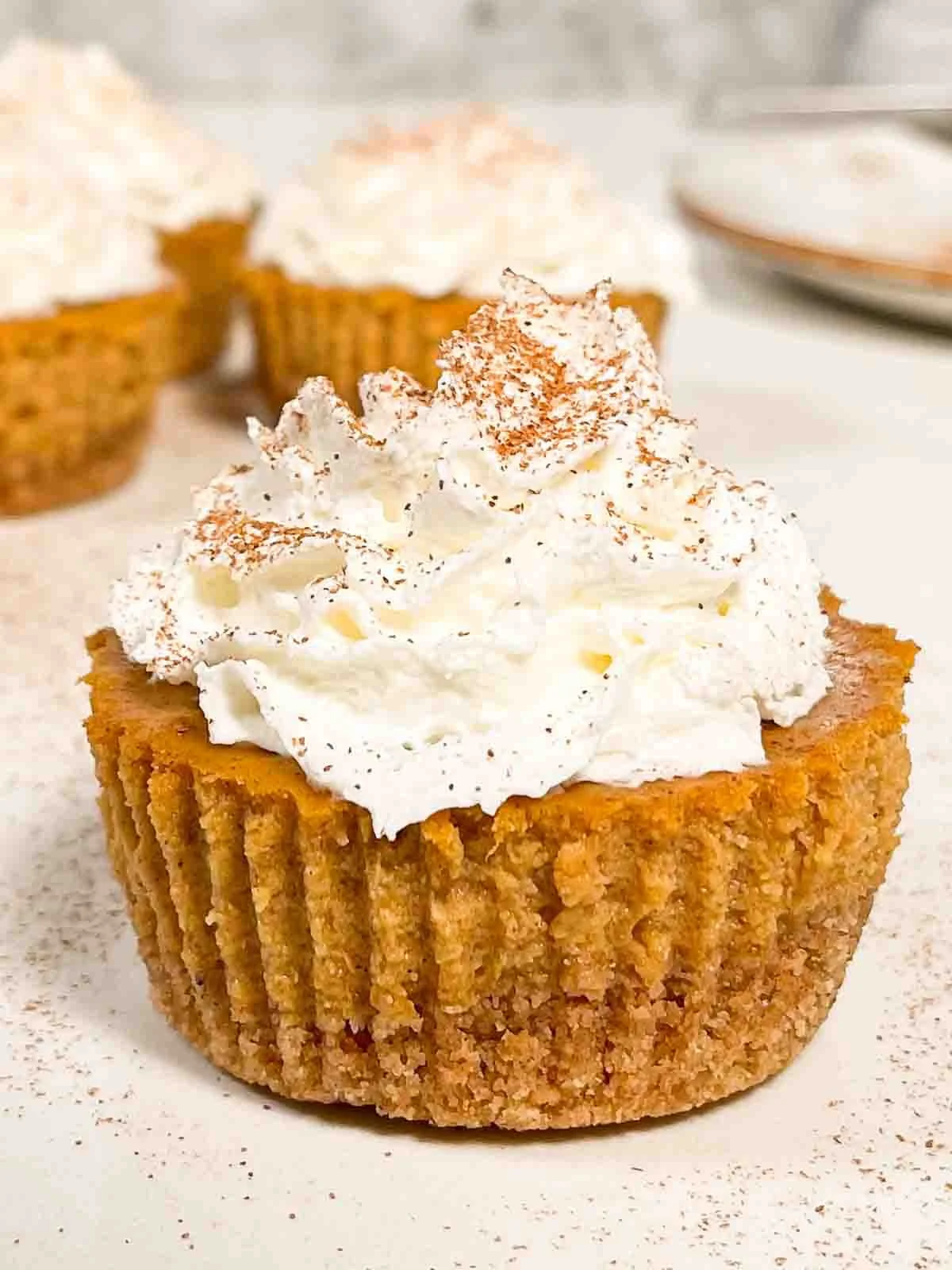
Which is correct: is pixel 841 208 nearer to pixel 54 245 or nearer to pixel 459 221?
pixel 459 221

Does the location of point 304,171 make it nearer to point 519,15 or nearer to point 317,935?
point 317,935

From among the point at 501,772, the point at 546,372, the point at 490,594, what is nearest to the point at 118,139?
the point at 546,372

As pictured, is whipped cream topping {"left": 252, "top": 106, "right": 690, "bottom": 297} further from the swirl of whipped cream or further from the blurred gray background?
the blurred gray background

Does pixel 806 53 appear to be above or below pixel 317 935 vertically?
below

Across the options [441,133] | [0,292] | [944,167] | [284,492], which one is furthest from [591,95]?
[284,492]

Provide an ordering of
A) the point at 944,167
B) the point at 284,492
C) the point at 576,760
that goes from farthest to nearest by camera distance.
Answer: the point at 944,167, the point at 284,492, the point at 576,760

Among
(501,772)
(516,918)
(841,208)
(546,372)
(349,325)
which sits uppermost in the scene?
(546,372)
